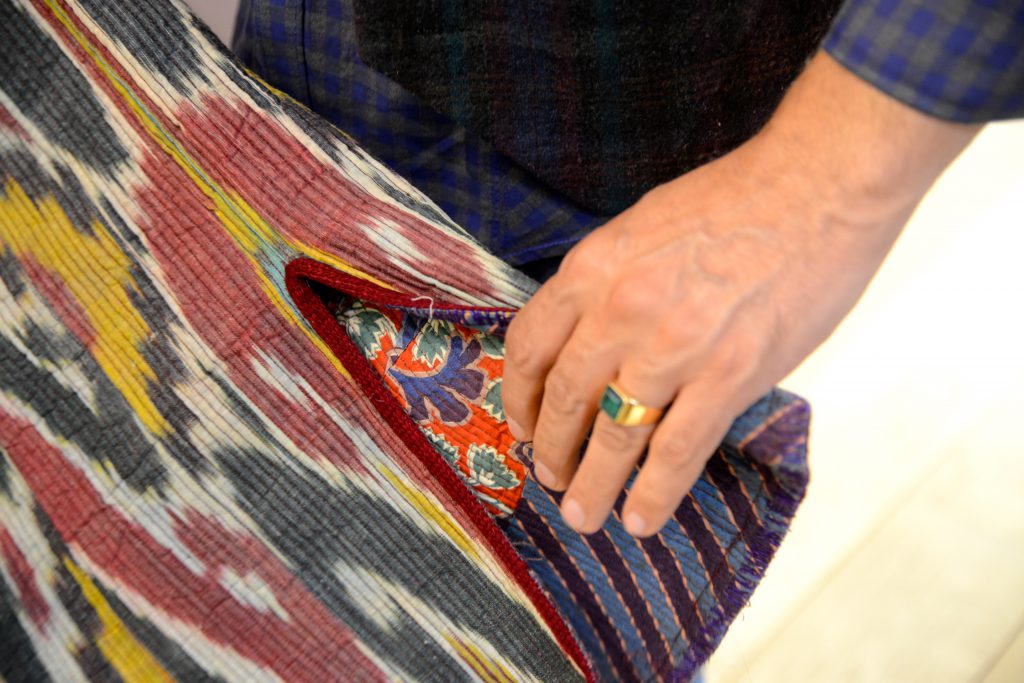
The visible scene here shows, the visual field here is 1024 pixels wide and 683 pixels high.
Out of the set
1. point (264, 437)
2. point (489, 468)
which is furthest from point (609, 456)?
point (264, 437)

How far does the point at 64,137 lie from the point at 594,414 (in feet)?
1.54

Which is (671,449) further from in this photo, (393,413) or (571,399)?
(393,413)

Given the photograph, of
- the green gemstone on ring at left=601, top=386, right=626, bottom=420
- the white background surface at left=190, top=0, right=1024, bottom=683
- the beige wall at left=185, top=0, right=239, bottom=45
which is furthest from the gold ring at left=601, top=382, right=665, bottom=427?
the beige wall at left=185, top=0, right=239, bottom=45

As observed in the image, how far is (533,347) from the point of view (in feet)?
1.53

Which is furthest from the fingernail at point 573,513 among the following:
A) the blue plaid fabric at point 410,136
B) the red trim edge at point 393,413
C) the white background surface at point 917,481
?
the white background surface at point 917,481

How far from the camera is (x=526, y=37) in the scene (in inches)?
21.9

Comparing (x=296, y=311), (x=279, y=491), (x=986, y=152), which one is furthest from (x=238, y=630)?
(x=986, y=152)

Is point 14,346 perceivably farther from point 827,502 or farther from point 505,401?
point 827,502

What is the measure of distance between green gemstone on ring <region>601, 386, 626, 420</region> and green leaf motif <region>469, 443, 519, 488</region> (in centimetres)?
16

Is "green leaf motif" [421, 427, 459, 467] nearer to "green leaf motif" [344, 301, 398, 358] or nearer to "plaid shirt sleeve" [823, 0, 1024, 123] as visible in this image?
"green leaf motif" [344, 301, 398, 358]

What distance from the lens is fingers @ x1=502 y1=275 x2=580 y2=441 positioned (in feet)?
1.47

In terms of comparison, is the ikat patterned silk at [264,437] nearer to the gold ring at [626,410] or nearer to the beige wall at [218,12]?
the gold ring at [626,410]

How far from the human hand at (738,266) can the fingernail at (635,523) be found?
0.07 feet

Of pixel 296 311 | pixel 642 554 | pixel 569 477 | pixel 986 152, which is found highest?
pixel 296 311
